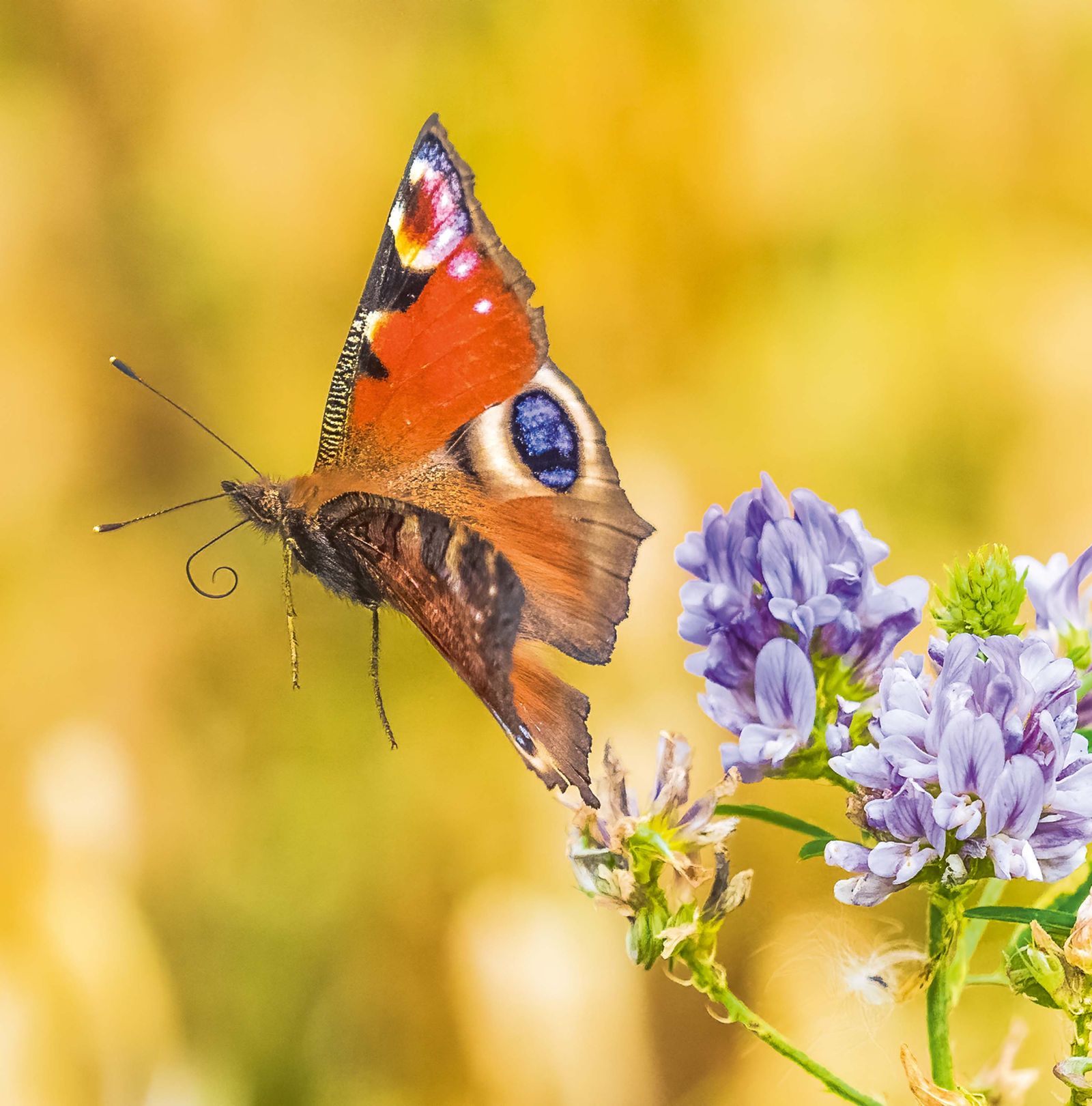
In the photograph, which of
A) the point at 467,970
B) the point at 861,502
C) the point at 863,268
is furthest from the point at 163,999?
the point at 863,268

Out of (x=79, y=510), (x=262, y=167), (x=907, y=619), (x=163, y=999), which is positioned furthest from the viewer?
(x=262, y=167)

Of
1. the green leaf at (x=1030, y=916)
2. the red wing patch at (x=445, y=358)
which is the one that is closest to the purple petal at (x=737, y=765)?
the green leaf at (x=1030, y=916)

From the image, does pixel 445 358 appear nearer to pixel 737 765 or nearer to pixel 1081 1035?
pixel 737 765

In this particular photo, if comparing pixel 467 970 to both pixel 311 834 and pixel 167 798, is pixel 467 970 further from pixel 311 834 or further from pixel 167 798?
pixel 167 798

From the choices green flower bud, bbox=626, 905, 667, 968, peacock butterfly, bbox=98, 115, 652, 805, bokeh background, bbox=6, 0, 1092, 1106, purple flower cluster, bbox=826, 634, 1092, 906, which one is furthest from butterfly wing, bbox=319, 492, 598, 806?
bokeh background, bbox=6, 0, 1092, 1106

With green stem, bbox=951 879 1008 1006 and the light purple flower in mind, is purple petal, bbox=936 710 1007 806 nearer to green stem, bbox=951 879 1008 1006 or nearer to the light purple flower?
green stem, bbox=951 879 1008 1006
